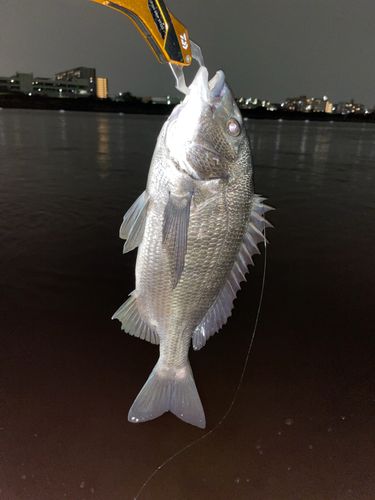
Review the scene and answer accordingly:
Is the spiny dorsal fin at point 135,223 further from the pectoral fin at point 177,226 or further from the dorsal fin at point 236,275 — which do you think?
the dorsal fin at point 236,275

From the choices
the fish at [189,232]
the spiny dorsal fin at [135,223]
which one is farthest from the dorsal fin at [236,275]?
the spiny dorsal fin at [135,223]

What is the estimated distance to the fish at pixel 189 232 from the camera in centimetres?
170

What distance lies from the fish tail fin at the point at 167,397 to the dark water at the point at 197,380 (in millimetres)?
326

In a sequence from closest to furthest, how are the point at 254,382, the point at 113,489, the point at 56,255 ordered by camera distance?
the point at 113,489, the point at 254,382, the point at 56,255

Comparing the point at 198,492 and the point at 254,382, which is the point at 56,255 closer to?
the point at 254,382

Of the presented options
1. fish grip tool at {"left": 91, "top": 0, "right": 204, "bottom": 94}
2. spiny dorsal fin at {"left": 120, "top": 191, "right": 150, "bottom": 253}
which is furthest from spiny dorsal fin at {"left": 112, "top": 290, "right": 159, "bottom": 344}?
fish grip tool at {"left": 91, "top": 0, "right": 204, "bottom": 94}

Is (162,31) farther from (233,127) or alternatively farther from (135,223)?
(135,223)

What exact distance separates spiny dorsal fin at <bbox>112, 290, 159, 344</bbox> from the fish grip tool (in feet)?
3.86

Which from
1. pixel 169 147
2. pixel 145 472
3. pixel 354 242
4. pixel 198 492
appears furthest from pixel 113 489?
pixel 354 242

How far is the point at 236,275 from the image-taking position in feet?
6.31

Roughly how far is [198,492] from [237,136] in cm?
190

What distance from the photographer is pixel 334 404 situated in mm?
2525

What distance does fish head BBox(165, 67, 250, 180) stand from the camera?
66.7 inches

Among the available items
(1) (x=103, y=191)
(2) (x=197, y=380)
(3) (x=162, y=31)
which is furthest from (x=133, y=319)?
(1) (x=103, y=191)
